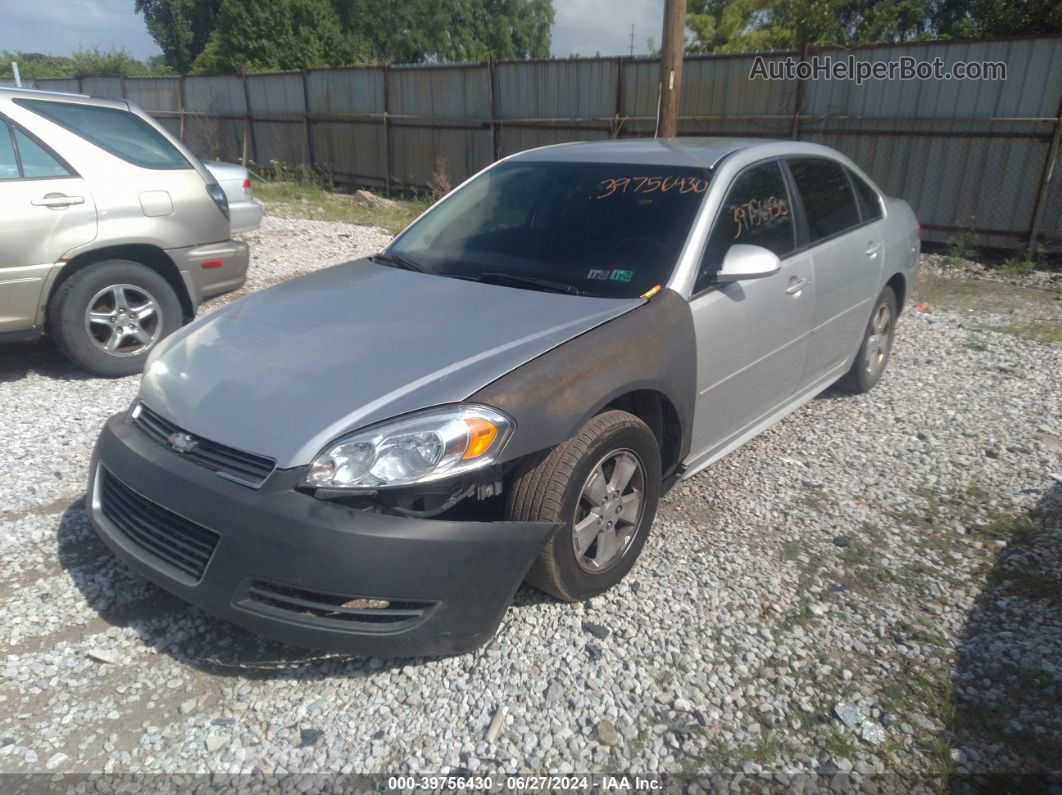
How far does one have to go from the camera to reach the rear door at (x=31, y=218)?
479cm

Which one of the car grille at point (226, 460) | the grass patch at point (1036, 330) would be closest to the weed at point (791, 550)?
the car grille at point (226, 460)

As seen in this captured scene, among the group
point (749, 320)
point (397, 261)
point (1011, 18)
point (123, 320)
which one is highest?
point (1011, 18)

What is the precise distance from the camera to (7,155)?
16.1ft

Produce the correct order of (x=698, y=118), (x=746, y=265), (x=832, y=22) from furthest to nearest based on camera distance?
(x=832, y=22) → (x=698, y=118) → (x=746, y=265)

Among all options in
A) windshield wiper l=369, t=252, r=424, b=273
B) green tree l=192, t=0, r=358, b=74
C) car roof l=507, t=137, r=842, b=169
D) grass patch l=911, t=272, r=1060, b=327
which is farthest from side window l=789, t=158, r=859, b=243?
green tree l=192, t=0, r=358, b=74

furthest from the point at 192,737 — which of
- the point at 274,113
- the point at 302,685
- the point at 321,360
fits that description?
the point at 274,113

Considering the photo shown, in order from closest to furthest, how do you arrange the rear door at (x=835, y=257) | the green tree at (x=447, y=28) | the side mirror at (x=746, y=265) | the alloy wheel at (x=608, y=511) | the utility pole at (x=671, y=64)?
the alloy wheel at (x=608, y=511), the side mirror at (x=746, y=265), the rear door at (x=835, y=257), the utility pole at (x=671, y=64), the green tree at (x=447, y=28)

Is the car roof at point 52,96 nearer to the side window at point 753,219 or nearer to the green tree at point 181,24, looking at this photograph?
the side window at point 753,219

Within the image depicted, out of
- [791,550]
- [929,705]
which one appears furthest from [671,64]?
[929,705]

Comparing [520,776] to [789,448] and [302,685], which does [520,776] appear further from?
[789,448]

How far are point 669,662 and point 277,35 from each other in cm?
3919

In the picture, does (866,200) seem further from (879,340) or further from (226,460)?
(226,460)

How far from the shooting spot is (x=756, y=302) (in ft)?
12.0

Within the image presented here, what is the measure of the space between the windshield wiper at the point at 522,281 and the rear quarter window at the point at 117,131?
314 cm
